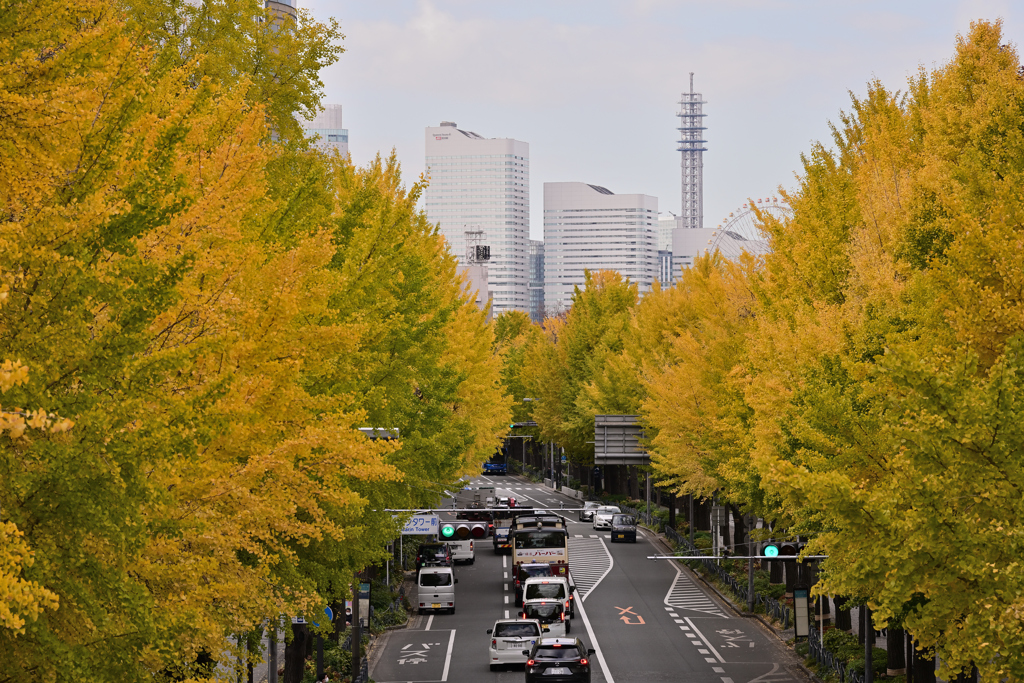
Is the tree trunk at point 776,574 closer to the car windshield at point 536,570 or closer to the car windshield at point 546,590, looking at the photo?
the car windshield at point 536,570

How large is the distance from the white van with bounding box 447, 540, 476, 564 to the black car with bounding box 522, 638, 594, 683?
2984 cm

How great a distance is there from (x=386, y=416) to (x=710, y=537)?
36.2 meters

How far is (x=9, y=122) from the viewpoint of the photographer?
10352mm

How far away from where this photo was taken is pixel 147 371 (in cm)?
1045

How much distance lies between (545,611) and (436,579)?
287 inches

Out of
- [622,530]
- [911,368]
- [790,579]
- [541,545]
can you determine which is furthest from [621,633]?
[911,368]

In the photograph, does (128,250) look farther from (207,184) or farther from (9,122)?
A: (207,184)

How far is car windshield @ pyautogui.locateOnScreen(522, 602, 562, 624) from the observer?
3788cm

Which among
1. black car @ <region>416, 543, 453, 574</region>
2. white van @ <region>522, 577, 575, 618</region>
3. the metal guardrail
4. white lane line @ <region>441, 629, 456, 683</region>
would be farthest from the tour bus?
the metal guardrail

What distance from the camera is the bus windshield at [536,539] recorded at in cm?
4941

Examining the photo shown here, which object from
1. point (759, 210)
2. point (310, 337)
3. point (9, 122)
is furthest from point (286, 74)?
point (9, 122)

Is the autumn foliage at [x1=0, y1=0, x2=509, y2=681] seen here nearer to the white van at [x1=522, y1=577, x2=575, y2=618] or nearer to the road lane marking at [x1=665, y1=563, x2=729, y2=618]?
the white van at [x1=522, y1=577, x2=575, y2=618]

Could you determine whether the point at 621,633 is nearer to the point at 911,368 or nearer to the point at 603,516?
the point at 911,368

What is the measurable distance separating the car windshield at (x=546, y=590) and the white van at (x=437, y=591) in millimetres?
4495
